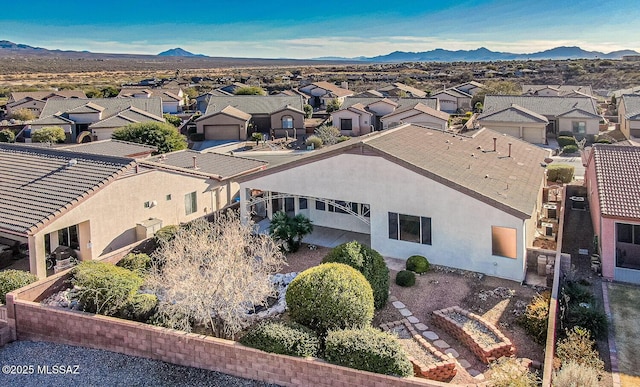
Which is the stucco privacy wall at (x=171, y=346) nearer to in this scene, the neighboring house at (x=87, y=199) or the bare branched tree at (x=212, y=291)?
the bare branched tree at (x=212, y=291)

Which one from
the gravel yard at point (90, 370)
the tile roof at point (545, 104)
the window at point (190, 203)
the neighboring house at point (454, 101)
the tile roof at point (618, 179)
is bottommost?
the gravel yard at point (90, 370)

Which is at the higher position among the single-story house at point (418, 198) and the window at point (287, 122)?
the window at point (287, 122)

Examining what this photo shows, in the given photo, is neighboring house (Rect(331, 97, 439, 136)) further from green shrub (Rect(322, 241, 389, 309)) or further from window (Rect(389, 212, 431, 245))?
green shrub (Rect(322, 241, 389, 309))

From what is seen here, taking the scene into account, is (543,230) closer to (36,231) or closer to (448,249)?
(448,249)

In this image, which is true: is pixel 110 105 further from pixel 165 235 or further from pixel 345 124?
pixel 165 235

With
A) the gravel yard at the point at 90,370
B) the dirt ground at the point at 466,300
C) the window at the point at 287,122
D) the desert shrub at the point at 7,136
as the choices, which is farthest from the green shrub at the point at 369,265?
the desert shrub at the point at 7,136

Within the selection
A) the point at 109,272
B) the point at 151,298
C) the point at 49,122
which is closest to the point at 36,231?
the point at 109,272
